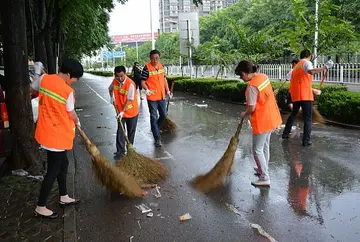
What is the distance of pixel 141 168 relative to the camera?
539 cm

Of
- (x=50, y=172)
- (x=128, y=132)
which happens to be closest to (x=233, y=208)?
(x=50, y=172)

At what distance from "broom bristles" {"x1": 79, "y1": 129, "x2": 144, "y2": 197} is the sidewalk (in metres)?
0.54

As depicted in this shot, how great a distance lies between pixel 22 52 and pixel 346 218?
4.86 meters

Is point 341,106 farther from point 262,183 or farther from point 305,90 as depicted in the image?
point 262,183

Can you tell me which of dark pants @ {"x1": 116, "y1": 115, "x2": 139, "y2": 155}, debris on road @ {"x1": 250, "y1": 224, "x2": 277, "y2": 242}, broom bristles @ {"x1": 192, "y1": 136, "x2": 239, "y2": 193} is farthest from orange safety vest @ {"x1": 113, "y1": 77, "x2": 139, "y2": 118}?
debris on road @ {"x1": 250, "y1": 224, "x2": 277, "y2": 242}

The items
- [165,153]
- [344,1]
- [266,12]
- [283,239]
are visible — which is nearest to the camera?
[283,239]

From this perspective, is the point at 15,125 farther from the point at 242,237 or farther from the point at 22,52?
the point at 242,237

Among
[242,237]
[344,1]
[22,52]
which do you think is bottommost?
[242,237]

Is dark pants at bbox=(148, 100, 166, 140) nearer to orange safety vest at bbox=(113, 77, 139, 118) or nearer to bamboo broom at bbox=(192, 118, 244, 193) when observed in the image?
orange safety vest at bbox=(113, 77, 139, 118)

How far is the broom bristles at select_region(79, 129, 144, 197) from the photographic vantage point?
15.4ft

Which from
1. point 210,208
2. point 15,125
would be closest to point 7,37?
point 15,125

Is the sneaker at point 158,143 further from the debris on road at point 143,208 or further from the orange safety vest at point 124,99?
the debris on road at point 143,208

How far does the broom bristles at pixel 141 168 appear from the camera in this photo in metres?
5.31

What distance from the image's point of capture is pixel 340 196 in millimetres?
4648
